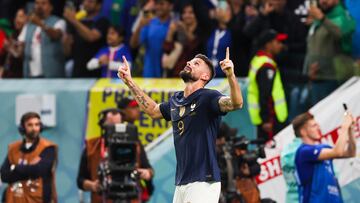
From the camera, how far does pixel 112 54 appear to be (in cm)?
1838

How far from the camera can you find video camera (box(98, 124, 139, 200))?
14.7 meters

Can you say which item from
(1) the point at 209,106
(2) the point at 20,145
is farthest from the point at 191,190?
(2) the point at 20,145

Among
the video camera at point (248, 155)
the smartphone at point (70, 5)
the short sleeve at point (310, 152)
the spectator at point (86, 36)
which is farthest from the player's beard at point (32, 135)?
the smartphone at point (70, 5)

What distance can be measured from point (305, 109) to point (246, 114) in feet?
2.58

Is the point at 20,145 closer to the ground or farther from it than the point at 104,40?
closer to the ground

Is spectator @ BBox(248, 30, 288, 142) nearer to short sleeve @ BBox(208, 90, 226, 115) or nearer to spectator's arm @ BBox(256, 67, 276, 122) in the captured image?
spectator's arm @ BBox(256, 67, 276, 122)

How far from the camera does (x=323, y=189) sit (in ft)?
46.3

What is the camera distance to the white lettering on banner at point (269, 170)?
1664 centimetres

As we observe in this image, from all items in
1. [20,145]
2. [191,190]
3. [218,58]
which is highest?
[218,58]

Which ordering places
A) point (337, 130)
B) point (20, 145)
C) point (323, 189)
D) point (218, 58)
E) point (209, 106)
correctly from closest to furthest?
point (209, 106) < point (323, 189) < point (20, 145) < point (337, 130) < point (218, 58)

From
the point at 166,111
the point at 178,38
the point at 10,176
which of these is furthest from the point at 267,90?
the point at 166,111

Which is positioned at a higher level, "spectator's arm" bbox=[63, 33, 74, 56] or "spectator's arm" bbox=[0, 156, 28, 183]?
"spectator's arm" bbox=[63, 33, 74, 56]

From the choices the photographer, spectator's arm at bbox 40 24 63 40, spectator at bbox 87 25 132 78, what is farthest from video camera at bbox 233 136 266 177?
spectator's arm at bbox 40 24 63 40

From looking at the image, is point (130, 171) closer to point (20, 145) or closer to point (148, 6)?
point (20, 145)
